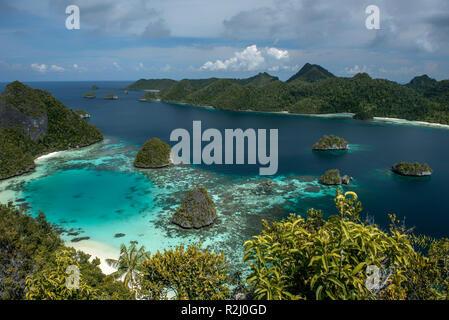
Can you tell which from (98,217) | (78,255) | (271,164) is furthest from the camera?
(271,164)

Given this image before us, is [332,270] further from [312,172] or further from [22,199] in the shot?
[312,172]

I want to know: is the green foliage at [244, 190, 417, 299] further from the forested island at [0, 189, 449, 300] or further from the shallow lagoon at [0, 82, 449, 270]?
the shallow lagoon at [0, 82, 449, 270]

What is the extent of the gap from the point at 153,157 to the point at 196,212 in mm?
34456

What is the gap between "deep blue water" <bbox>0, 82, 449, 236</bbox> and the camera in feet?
183

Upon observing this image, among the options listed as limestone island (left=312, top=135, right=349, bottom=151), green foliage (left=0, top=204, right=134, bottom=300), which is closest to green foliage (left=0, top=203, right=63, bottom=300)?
green foliage (left=0, top=204, right=134, bottom=300)

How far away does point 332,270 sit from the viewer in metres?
9.84

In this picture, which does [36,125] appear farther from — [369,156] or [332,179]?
[369,156]

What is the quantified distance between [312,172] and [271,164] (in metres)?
12.5

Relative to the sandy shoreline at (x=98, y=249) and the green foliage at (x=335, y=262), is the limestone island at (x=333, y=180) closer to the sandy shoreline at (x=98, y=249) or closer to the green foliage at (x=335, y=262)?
the sandy shoreline at (x=98, y=249)

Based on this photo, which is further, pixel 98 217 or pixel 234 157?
pixel 234 157

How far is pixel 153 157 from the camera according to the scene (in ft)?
244

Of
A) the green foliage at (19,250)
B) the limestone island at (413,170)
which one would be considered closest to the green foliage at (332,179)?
Answer: the limestone island at (413,170)
